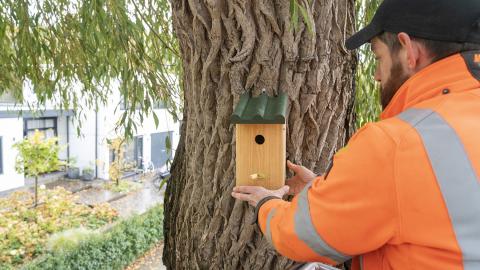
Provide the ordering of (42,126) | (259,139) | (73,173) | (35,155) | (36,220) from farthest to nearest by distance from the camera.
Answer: (73,173)
(42,126)
(35,155)
(36,220)
(259,139)

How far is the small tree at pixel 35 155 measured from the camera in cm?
1196

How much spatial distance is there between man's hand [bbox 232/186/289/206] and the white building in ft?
36.7

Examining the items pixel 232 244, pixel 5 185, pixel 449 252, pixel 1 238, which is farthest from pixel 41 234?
pixel 449 252

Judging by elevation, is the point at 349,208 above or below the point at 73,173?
above

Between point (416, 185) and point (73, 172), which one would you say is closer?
point (416, 185)

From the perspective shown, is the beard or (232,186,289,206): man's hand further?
(232,186,289,206): man's hand

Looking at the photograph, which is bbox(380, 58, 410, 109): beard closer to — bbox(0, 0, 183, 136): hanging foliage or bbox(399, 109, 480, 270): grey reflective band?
bbox(399, 109, 480, 270): grey reflective band

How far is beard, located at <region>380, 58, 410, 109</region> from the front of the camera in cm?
114

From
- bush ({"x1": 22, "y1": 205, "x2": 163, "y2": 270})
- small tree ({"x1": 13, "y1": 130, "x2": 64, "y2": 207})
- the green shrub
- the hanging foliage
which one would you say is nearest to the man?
the hanging foliage

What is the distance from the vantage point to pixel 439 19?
105 cm

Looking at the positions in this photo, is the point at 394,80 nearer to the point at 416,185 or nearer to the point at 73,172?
the point at 416,185

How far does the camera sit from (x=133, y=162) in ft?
55.4

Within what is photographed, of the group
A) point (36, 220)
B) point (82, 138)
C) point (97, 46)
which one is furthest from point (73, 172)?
point (97, 46)

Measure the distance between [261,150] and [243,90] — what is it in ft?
0.82
